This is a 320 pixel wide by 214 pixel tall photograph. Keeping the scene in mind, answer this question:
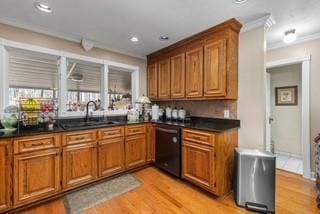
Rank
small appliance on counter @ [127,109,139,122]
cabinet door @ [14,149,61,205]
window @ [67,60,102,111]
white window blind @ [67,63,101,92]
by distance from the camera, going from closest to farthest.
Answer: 1. cabinet door @ [14,149,61,205]
2. small appliance on counter @ [127,109,139,122]
3. window @ [67,60,102,111]
4. white window blind @ [67,63,101,92]

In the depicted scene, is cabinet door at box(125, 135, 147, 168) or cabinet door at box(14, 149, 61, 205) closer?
cabinet door at box(14, 149, 61, 205)

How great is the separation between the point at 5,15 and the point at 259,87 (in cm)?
363

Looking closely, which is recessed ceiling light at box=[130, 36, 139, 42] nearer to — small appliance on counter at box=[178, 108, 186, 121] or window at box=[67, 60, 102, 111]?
window at box=[67, 60, 102, 111]

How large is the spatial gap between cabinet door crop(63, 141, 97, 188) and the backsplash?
6.42 ft

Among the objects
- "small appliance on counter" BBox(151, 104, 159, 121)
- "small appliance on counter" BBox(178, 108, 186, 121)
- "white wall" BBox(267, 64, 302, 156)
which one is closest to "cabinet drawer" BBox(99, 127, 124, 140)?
"small appliance on counter" BBox(151, 104, 159, 121)

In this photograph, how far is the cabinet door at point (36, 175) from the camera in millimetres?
1931

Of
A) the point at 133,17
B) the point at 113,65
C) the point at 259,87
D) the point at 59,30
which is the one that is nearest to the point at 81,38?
the point at 59,30

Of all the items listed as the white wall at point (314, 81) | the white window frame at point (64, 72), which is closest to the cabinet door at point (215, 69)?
the white wall at point (314, 81)

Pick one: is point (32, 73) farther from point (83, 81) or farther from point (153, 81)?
point (153, 81)

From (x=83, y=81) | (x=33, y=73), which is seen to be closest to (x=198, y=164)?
(x=83, y=81)

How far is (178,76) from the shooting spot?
3275mm

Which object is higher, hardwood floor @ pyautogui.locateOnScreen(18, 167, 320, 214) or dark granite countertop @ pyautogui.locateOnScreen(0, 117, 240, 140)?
dark granite countertop @ pyautogui.locateOnScreen(0, 117, 240, 140)

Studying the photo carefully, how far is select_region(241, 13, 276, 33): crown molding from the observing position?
2.25 m

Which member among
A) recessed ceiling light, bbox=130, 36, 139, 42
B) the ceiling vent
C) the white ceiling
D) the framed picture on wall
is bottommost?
the framed picture on wall
